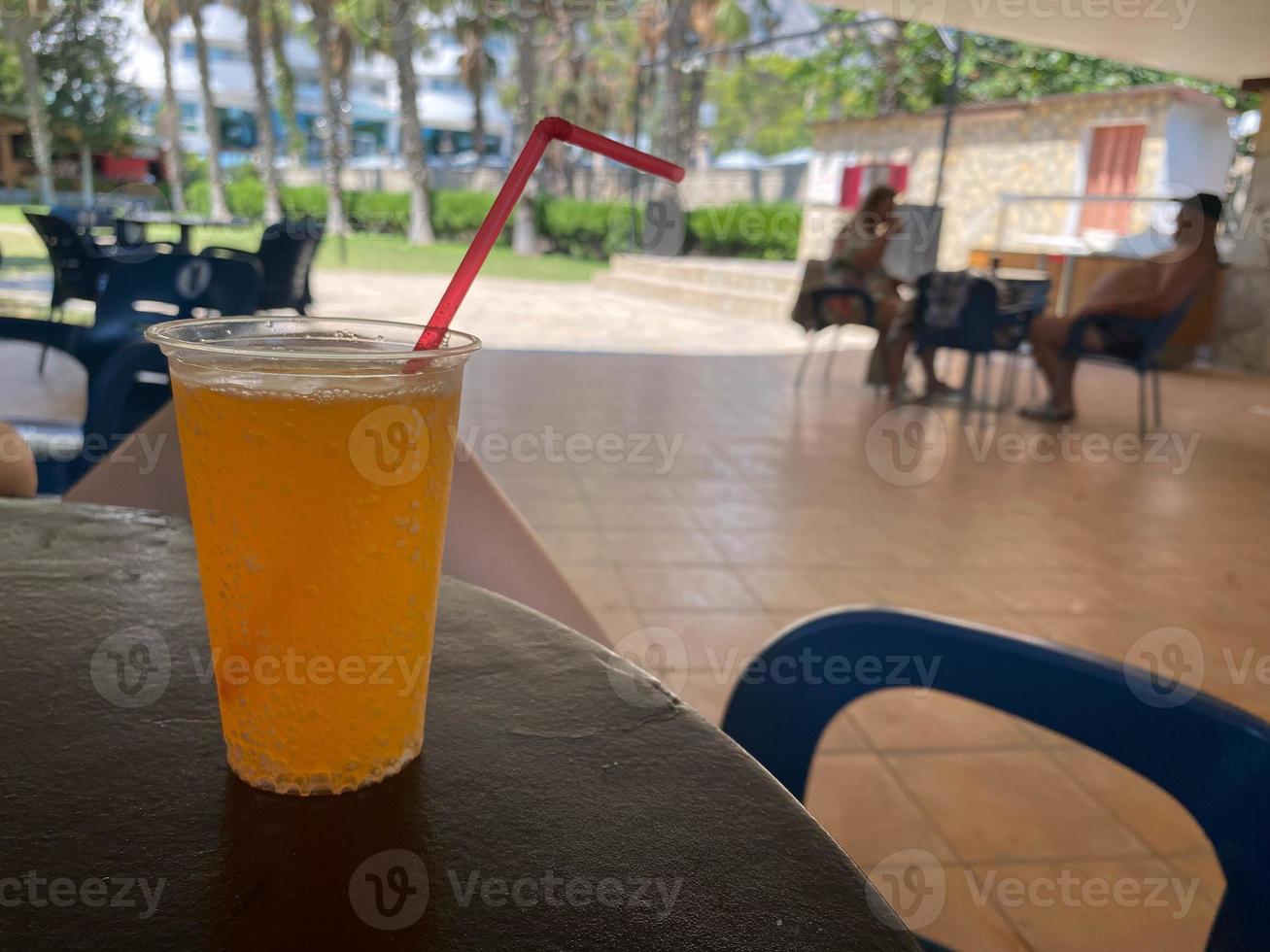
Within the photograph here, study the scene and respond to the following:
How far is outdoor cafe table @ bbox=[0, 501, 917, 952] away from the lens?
1.30 ft

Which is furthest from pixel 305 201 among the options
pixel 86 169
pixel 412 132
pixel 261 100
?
pixel 86 169

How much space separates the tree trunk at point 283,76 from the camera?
64.2 ft

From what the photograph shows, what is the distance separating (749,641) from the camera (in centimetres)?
249

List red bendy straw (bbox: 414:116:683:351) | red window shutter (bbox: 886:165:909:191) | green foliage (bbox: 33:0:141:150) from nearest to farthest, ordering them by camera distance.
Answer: red bendy straw (bbox: 414:116:683:351)
red window shutter (bbox: 886:165:909:191)
green foliage (bbox: 33:0:141:150)

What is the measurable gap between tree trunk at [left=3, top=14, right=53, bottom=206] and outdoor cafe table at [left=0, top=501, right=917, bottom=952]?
1515 cm

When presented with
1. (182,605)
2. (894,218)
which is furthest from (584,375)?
(182,605)

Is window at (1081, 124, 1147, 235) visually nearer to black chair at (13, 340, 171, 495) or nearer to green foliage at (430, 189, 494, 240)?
black chair at (13, 340, 171, 495)

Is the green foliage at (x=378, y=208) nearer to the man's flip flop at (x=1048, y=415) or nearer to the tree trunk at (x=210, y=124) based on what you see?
the tree trunk at (x=210, y=124)

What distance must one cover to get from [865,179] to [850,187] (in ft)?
2.94

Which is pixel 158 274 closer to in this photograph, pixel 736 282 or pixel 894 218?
pixel 894 218

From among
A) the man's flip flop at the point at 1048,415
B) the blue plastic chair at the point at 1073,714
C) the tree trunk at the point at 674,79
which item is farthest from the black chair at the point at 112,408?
the tree trunk at the point at 674,79

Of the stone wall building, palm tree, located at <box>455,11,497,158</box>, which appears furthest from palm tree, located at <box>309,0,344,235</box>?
the stone wall building

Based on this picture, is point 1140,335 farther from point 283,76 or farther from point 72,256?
point 283,76

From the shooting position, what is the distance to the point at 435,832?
1.50 ft
